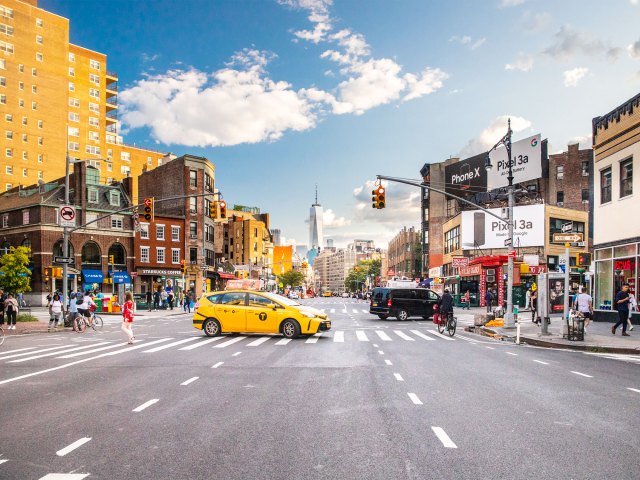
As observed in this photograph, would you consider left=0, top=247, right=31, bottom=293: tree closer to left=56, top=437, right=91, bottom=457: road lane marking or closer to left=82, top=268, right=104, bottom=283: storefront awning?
left=82, top=268, right=104, bottom=283: storefront awning

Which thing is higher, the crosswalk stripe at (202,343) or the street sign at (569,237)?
the street sign at (569,237)

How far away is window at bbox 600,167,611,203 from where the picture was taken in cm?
Answer: 2952

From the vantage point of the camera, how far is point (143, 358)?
15.0m

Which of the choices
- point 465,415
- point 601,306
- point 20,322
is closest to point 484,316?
point 601,306

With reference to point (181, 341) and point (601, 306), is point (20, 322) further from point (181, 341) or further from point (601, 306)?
point (601, 306)

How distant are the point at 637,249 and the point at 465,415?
22450 millimetres

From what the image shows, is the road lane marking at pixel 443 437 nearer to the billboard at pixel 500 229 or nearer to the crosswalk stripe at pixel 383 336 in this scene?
the crosswalk stripe at pixel 383 336

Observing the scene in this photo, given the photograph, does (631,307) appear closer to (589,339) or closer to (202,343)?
(589,339)

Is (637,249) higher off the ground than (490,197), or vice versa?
(490,197)

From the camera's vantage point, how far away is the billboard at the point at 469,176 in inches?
2761

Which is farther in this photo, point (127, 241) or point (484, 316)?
point (127, 241)

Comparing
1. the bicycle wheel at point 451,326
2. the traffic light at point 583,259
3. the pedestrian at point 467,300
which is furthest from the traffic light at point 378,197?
the pedestrian at point 467,300

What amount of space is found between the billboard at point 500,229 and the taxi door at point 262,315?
135 feet

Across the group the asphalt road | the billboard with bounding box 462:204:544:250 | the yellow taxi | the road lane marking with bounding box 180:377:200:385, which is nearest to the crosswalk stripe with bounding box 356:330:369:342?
the yellow taxi
